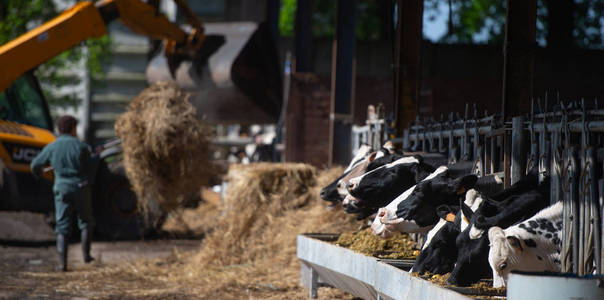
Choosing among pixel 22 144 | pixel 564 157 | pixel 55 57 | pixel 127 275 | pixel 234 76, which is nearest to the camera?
pixel 564 157

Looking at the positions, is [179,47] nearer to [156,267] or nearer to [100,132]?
[156,267]

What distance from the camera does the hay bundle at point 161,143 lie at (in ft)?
36.4

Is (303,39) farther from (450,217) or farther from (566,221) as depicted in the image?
(566,221)

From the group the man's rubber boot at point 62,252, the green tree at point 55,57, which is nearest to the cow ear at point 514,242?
the man's rubber boot at point 62,252

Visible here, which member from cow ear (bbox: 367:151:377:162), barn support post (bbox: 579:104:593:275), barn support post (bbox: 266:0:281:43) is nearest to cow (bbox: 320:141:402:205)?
cow ear (bbox: 367:151:377:162)

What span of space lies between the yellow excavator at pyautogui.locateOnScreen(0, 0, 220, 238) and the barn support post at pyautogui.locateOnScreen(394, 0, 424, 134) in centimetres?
484

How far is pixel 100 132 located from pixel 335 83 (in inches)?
419

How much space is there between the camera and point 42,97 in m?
12.6

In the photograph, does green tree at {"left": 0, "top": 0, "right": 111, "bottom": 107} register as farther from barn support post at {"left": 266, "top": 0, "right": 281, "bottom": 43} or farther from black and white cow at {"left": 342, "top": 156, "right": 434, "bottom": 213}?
black and white cow at {"left": 342, "top": 156, "right": 434, "bottom": 213}

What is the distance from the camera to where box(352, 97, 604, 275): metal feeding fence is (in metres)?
4.33

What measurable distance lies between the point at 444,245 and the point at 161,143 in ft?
21.8

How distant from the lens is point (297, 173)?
9.95 meters

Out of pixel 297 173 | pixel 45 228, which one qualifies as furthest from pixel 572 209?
pixel 45 228

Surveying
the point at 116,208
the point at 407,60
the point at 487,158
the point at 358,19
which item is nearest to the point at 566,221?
the point at 487,158
